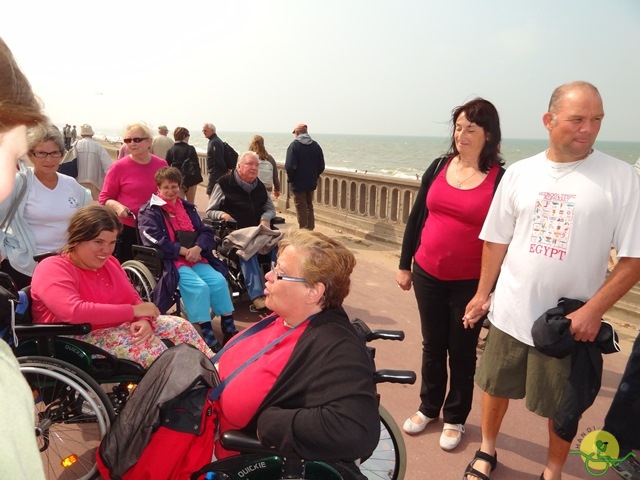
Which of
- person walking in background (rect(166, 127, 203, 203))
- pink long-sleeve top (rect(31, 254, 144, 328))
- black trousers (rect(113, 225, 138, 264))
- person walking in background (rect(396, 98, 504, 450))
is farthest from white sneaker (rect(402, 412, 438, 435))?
person walking in background (rect(166, 127, 203, 203))

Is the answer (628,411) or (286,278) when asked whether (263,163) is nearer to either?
(286,278)

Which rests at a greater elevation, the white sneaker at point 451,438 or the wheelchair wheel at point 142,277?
the wheelchair wheel at point 142,277

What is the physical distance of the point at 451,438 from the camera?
2.75 m

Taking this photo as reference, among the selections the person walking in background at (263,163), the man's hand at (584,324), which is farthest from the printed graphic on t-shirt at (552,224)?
the person walking in background at (263,163)

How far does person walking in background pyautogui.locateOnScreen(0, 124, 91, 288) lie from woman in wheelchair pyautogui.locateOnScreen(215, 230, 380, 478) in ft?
6.14

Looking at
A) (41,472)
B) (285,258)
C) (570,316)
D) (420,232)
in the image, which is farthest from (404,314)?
(41,472)

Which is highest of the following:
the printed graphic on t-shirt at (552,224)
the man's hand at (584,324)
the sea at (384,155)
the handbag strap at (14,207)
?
the printed graphic on t-shirt at (552,224)

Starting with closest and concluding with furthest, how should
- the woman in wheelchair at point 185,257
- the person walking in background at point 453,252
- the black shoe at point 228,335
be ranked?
1. the person walking in background at point 453,252
2. the woman in wheelchair at point 185,257
3. the black shoe at point 228,335

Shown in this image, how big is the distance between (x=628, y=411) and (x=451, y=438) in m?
0.94

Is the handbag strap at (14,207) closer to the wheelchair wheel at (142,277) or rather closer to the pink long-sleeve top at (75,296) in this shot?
the pink long-sleeve top at (75,296)

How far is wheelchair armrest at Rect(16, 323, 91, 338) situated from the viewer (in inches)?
89.3

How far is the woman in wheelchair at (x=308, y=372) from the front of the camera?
1.56 metres

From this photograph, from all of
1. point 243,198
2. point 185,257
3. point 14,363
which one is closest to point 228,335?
point 185,257

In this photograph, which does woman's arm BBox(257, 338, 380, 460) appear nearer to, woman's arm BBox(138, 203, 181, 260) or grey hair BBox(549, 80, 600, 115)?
grey hair BBox(549, 80, 600, 115)
